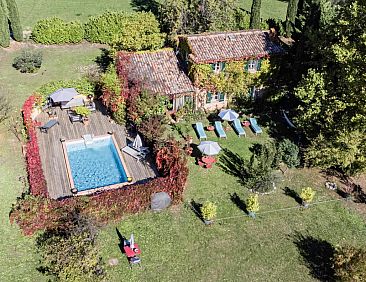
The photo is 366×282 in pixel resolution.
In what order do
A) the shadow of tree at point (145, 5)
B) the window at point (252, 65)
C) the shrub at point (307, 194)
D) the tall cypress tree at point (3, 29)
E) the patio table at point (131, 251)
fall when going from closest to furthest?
the patio table at point (131, 251)
the shrub at point (307, 194)
the window at point (252, 65)
the tall cypress tree at point (3, 29)
the shadow of tree at point (145, 5)

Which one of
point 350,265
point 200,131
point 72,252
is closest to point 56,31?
point 200,131

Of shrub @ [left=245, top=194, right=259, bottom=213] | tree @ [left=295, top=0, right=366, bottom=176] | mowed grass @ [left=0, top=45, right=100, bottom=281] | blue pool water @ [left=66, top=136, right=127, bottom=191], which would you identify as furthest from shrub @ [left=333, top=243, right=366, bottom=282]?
mowed grass @ [left=0, top=45, right=100, bottom=281]

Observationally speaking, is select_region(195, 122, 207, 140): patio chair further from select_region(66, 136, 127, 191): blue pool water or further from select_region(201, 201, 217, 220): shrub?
select_region(201, 201, 217, 220): shrub

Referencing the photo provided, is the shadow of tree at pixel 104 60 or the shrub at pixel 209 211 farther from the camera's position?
the shadow of tree at pixel 104 60

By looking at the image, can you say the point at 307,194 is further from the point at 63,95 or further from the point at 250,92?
the point at 63,95

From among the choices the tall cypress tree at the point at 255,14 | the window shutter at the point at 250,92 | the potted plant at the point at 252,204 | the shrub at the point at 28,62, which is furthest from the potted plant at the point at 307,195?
the shrub at the point at 28,62

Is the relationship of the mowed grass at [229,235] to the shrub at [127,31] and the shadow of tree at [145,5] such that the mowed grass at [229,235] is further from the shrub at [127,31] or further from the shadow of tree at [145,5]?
the shadow of tree at [145,5]
